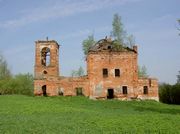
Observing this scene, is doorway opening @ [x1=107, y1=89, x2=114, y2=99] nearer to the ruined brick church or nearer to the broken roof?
the ruined brick church

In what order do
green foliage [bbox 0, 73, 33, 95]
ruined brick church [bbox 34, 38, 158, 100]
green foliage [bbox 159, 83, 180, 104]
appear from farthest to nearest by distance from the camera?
green foliage [bbox 0, 73, 33, 95]
green foliage [bbox 159, 83, 180, 104]
ruined brick church [bbox 34, 38, 158, 100]

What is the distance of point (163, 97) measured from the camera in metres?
59.2

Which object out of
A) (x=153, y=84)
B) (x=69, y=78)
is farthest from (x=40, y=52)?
(x=153, y=84)

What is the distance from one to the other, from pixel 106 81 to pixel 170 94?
16.0m

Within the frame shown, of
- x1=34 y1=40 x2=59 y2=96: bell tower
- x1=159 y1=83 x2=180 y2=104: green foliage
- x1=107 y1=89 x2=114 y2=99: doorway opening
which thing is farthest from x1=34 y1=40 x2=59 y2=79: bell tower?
x1=159 y1=83 x2=180 y2=104: green foliage

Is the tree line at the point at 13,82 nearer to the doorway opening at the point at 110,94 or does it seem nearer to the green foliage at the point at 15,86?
the green foliage at the point at 15,86

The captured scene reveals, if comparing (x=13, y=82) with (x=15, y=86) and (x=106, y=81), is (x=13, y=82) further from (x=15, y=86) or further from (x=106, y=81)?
(x=106, y=81)

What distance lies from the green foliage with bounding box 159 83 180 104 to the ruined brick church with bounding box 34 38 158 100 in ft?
34.4

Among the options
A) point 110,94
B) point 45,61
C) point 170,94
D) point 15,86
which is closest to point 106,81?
point 110,94

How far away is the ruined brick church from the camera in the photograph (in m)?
46.1

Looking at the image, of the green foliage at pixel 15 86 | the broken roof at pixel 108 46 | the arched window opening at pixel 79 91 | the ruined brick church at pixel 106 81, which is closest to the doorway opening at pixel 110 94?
the ruined brick church at pixel 106 81

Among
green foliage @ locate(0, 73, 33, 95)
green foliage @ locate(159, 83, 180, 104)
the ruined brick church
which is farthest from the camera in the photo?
green foliage @ locate(0, 73, 33, 95)

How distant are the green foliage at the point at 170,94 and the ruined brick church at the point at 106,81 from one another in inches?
412

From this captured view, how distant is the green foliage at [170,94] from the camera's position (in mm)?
56225
